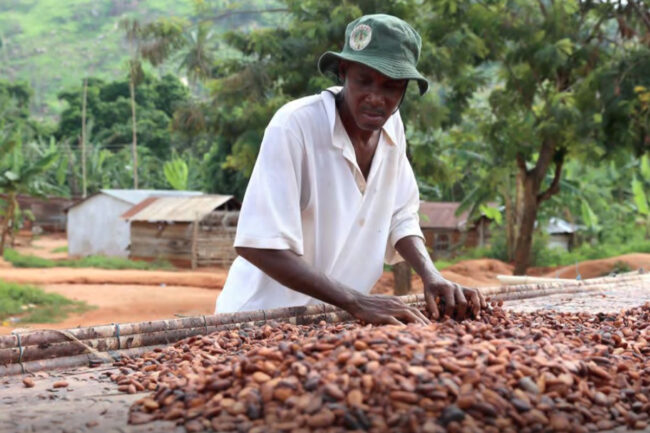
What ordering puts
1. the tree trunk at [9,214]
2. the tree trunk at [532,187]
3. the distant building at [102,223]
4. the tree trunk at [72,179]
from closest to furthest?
the tree trunk at [532,187] < the tree trunk at [9,214] < the distant building at [102,223] < the tree trunk at [72,179]

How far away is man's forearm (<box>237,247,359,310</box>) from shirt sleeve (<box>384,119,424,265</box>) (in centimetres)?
47

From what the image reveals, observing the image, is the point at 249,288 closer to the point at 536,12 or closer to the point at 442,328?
the point at 442,328

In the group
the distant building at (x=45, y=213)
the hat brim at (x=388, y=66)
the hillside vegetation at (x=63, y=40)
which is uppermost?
the hillside vegetation at (x=63, y=40)

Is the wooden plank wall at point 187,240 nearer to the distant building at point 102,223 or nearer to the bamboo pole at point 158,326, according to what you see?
the distant building at point 102,223

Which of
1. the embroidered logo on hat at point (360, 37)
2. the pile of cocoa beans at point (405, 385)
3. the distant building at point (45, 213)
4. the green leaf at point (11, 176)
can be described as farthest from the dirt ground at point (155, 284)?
the distant building at point (45, 213)

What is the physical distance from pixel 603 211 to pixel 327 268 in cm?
1807

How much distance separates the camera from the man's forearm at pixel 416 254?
2.29 m

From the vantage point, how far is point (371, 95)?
205cm

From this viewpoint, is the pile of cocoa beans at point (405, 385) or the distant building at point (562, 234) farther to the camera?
the distant building at point (562, 234)

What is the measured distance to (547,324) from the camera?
7.22 feet

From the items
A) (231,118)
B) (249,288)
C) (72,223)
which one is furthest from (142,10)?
(249,288)

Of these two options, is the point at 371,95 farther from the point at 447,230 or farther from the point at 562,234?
the point at 562,234

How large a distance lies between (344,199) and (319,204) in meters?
0.08

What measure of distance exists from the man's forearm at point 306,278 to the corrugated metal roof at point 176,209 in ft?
49.8
